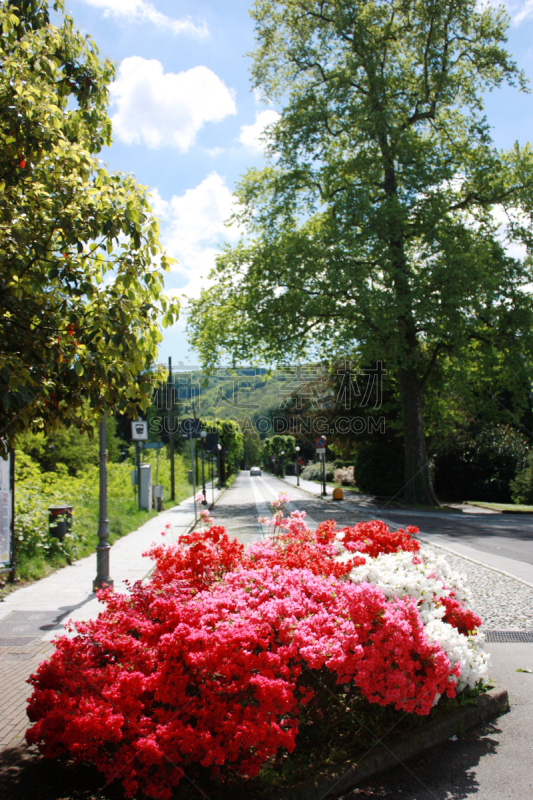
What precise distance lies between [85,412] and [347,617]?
259cm

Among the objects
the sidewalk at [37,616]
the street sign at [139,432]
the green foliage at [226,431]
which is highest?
the green foliage at [226,431]

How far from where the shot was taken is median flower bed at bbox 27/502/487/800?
3.14 metres

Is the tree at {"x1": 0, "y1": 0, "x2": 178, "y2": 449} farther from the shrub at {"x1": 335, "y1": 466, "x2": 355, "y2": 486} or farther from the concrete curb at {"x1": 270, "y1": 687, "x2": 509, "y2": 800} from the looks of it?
the shrub at {"x1": 335, "y1": 466, "x2": 355, "y2": 486}

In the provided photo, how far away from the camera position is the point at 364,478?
32.7 meters

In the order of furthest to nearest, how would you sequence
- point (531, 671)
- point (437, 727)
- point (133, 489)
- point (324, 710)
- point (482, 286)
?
point (133, 489) → point (482, 286) → point (531, 671) → point (437, 727) → point (324, 710)

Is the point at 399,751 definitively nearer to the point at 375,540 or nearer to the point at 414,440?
the point at 375,540

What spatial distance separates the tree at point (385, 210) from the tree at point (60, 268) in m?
17.5

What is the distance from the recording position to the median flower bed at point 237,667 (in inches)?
124

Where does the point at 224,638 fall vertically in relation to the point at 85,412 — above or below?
below

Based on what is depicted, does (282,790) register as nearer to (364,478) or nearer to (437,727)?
(437,727)

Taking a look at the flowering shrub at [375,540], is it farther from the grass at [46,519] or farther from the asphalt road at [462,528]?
the grass at [46,519]

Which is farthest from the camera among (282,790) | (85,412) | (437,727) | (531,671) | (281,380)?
(281,380)

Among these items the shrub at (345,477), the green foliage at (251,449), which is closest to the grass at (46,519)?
the shrub at (345,477)

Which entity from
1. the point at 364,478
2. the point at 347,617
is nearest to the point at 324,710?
the point at 347,617
